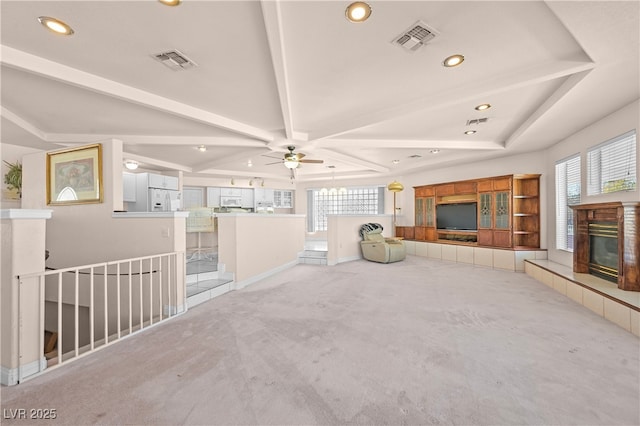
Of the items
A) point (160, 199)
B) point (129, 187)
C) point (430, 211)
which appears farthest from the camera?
point (430, 211)

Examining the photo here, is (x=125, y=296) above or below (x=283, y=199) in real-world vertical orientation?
below

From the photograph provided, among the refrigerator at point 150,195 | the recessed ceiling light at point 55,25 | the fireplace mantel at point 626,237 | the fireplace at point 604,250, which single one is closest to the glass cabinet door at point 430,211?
the fireplace at point 604,250

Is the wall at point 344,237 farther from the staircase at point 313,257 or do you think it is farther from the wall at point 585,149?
the wall at point 585,149

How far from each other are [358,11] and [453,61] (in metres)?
1.22

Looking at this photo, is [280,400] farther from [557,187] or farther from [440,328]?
[557,187]

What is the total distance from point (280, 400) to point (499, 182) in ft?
21.3

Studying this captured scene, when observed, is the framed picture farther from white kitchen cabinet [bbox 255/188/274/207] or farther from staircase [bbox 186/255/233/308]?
white kitchen cabinet [bbox 255/188/274/207]

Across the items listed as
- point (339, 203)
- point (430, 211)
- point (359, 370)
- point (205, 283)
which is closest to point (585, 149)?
point (430, 211)

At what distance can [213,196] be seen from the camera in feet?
27.8

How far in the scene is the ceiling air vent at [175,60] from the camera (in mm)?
2322

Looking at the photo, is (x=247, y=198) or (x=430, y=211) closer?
(x=430, y=211)

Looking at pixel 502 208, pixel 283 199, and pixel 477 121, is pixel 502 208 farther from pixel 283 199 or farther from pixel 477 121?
pixel 283 199

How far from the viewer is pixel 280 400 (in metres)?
1.60

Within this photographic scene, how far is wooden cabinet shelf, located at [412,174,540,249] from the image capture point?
18.2ft
